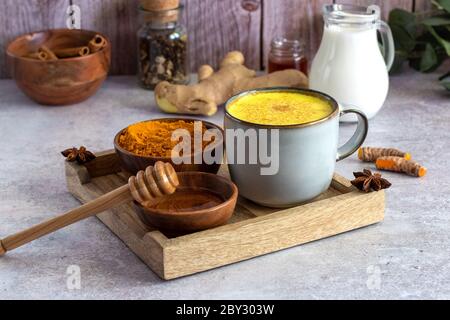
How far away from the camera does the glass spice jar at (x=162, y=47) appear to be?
1802 millimetres

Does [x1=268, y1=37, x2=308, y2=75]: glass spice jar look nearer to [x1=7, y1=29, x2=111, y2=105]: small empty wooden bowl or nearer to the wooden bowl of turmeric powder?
[x1=7, y1=29, x2=111, y2=105]: small empty wooden bowl

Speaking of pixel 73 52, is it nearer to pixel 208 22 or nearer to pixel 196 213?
pixel 208 22

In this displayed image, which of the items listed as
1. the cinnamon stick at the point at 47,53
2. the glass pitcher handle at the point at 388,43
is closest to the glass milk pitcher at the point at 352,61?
the glass pitcher handle at the point at 388,43

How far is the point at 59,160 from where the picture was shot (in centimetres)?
150

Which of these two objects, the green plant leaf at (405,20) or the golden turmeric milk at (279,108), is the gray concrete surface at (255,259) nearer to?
the golden turmeric milk at (279,108)

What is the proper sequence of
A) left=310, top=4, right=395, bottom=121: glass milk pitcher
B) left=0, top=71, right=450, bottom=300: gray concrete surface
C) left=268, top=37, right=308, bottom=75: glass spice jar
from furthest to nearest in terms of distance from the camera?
left=268, top=37, right=308, bottom=75: glass spice jar, left=310, top=4, right=395, bottom=121: glass milk pitcher, left=0, top=71, right=450, bottom=300: gray concrete surface

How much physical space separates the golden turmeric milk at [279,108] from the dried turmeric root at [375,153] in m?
0.23

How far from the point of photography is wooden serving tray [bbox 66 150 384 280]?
43.0 inches

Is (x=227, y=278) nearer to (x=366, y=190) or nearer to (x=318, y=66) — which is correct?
(x=366, y=190)

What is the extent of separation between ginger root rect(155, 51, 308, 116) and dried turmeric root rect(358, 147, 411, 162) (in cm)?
31

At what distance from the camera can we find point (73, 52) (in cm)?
177

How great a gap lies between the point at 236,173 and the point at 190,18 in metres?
0.77

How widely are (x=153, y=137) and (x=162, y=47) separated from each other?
53 cm

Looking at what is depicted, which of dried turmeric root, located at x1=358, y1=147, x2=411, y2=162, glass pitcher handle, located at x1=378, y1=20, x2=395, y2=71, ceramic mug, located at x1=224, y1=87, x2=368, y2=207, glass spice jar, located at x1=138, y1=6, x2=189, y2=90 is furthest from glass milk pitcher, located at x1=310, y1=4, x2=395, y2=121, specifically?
ceramic mug, located at x1=224, y1=87, x2=368, y2=207
